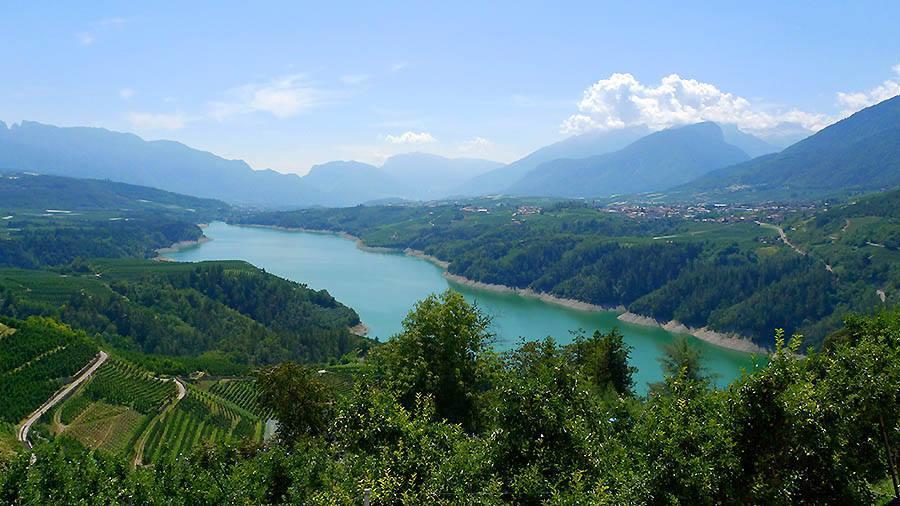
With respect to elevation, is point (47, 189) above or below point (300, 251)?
above

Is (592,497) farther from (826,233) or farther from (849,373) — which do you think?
(826,233)

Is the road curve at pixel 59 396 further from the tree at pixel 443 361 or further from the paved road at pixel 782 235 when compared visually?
the paved road at pixel 782 235

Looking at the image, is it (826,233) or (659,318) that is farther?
(826,233)

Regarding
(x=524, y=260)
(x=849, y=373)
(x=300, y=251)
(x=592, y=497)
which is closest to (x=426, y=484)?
(x=592, y=497)

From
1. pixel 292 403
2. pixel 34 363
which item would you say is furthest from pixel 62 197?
pixel 292 403

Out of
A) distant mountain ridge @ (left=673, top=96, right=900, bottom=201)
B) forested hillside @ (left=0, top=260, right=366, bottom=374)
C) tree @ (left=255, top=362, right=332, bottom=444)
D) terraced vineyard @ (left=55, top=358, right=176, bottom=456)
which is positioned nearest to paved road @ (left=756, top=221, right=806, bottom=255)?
forested hillside @ (left=0, top=260, right=366, bottom=374)

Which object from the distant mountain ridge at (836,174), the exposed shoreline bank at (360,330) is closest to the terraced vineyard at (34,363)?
the exposed shoreline bank at (360,330)

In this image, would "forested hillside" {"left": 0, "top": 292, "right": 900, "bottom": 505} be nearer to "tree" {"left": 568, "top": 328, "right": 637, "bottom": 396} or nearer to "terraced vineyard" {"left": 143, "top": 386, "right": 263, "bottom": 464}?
"tree" {"left": 568, "top": 328, "right": 637, "bottom": 396}

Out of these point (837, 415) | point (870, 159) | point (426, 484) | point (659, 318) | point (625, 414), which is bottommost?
point (659, 318)
